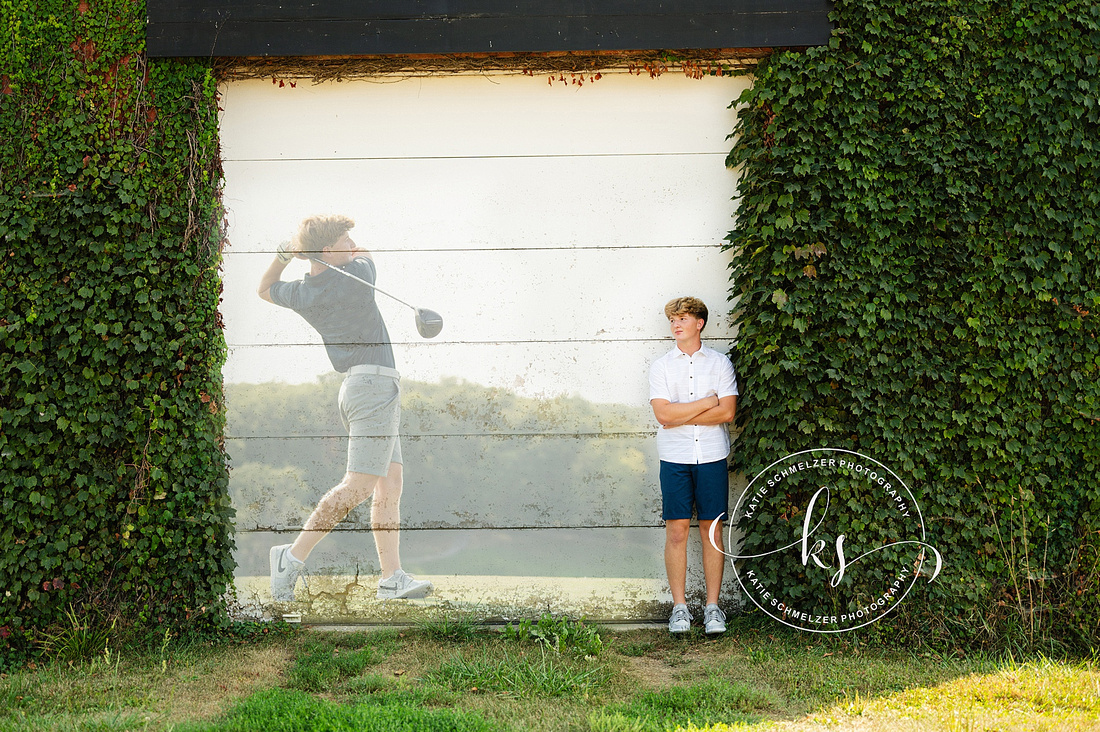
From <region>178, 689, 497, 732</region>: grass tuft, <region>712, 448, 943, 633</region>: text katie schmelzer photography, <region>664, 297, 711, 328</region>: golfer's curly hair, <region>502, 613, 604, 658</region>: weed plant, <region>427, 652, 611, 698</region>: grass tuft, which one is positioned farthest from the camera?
<region>664, 297, 711, 328</region>: golfer's curly hair

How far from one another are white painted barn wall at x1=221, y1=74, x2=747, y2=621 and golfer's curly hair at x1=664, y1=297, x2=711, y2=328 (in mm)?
147

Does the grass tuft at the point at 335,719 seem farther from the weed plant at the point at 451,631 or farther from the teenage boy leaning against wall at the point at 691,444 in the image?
the teenage boy leaning against wall at the point at 691,444

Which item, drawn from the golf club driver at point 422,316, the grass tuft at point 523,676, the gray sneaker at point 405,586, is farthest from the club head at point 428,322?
the grass tuft at point 523,676

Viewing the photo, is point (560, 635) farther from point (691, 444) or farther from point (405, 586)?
point (691, 444)

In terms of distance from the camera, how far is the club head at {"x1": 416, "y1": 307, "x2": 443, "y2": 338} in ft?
14.1

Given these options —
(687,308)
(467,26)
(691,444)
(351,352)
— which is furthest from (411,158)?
(691,444)

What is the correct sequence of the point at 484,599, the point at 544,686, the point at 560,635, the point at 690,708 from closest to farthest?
1. the point at 690,708
2. the point at 544,686
3. the point at 560,635
4. the point at 484,599

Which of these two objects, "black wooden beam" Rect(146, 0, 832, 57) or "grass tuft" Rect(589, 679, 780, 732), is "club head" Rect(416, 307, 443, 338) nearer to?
"black wooden beam" Rect(146, 0, 832, 57)

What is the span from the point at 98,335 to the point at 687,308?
3150 millimetres

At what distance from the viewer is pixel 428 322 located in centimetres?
431

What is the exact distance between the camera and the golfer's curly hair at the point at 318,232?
4.31 metres

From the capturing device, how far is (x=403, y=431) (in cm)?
431

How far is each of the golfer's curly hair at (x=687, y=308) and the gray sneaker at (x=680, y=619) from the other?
161 cm

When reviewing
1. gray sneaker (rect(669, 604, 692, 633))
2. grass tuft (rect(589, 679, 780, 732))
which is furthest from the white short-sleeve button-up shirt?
grass tuft (rect(589, 679, 780, 732))
